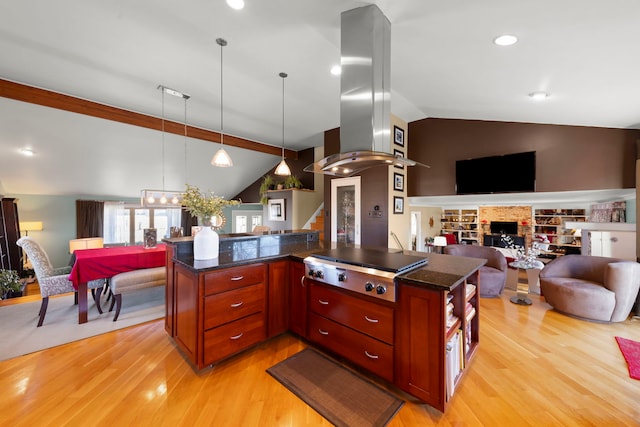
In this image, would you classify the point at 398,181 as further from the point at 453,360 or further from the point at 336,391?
the point at 336,391

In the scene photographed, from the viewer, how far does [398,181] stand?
4824 millimetres

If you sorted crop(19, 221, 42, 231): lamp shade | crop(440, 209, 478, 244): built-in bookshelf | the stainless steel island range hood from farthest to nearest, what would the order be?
crop(440, 209, 478, 244): built-in bookshelf, crop(19, 221, 42, 231): lamp shade, the stainless steel island range hood

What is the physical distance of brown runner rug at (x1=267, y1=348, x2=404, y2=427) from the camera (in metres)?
1.56

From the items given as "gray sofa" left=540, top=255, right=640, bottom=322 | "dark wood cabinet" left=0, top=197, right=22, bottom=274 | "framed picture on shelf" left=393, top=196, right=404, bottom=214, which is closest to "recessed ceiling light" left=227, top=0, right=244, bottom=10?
"framed picture on shelf" left=393, top=196, right=404, bottom=214

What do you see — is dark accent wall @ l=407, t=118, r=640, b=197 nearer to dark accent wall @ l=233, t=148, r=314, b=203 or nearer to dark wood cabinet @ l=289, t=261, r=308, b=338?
dark accent wall @ l=233, t=148, r=314, b=203

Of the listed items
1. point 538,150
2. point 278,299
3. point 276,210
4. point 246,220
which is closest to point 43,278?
point 278,299

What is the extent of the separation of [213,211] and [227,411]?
1530 millimetres

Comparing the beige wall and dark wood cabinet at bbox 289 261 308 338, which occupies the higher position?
the beige wall

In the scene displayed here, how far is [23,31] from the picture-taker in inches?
93.4

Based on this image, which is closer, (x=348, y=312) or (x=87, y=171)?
(x=348, y=312)

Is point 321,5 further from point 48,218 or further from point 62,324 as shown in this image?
point 48,218

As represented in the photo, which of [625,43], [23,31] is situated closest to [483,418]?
[625,43]

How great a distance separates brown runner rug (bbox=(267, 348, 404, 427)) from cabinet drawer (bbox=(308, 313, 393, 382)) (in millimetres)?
127

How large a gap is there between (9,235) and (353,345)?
684 cm
